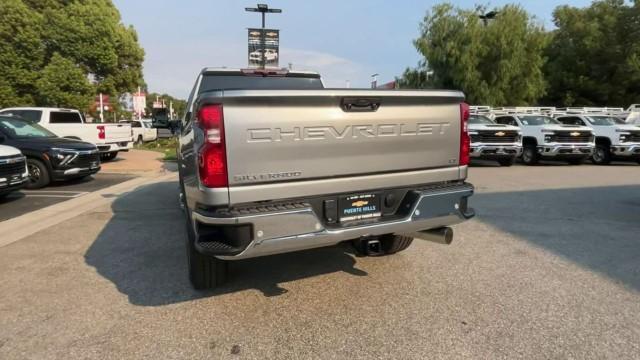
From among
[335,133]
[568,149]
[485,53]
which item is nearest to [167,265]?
[335,133]

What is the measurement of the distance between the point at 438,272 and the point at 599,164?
15.0 m

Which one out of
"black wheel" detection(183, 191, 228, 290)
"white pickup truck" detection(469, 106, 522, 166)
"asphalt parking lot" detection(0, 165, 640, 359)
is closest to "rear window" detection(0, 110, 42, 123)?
"asphalt parking lot" detection(0, 165, 640, 359)

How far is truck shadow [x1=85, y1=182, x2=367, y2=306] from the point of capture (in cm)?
418

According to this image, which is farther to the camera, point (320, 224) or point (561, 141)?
point (561, 141)

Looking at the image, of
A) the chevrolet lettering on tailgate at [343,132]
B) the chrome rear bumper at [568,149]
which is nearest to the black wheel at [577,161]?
the chrome rear bumper at [568,149]

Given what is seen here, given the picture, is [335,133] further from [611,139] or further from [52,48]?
[52,48]

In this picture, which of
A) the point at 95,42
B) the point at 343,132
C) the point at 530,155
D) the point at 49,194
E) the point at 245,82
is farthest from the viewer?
the point at 95,42

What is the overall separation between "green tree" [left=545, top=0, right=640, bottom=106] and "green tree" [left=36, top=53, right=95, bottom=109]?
40367mm

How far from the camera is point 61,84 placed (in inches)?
1047

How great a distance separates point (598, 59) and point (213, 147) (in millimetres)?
52518

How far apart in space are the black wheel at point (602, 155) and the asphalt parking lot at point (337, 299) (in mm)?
11539

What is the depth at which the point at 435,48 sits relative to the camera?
36.2 metres

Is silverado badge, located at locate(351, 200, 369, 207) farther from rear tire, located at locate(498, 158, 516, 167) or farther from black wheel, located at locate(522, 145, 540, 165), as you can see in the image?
black wheel, located at locate(522, 145, 540, 165)

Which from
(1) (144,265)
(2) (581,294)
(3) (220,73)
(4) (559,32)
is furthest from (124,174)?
(4) (559,32)
